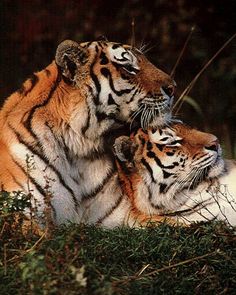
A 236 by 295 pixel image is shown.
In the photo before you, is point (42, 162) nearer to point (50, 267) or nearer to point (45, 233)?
point (45, 233)

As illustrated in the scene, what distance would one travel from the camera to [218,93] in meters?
9.20

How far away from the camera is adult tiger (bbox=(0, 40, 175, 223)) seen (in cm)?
625

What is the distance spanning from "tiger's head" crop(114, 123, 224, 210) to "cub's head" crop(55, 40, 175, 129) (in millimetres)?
128

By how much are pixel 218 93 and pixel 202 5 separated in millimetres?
711

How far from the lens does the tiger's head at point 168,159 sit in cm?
641

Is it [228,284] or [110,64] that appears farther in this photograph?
[110,64]

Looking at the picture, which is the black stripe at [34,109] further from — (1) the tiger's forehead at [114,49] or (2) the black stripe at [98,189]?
(2) the black stripe at [98,189]

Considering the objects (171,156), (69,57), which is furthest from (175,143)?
(69,57)

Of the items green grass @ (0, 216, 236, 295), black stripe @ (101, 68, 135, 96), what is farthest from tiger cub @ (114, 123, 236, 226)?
green grass @ (0, 216, 236, 295)

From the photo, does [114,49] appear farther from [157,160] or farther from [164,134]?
[157,160]

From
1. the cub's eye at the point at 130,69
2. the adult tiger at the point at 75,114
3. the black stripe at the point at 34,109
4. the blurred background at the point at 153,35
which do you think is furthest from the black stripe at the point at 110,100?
the blurred background at the point at 153,35

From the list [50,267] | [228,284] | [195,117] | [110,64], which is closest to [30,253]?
[50,267]

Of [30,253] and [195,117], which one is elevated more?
[30,253]

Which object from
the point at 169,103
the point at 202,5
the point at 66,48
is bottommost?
the point at 202,5
